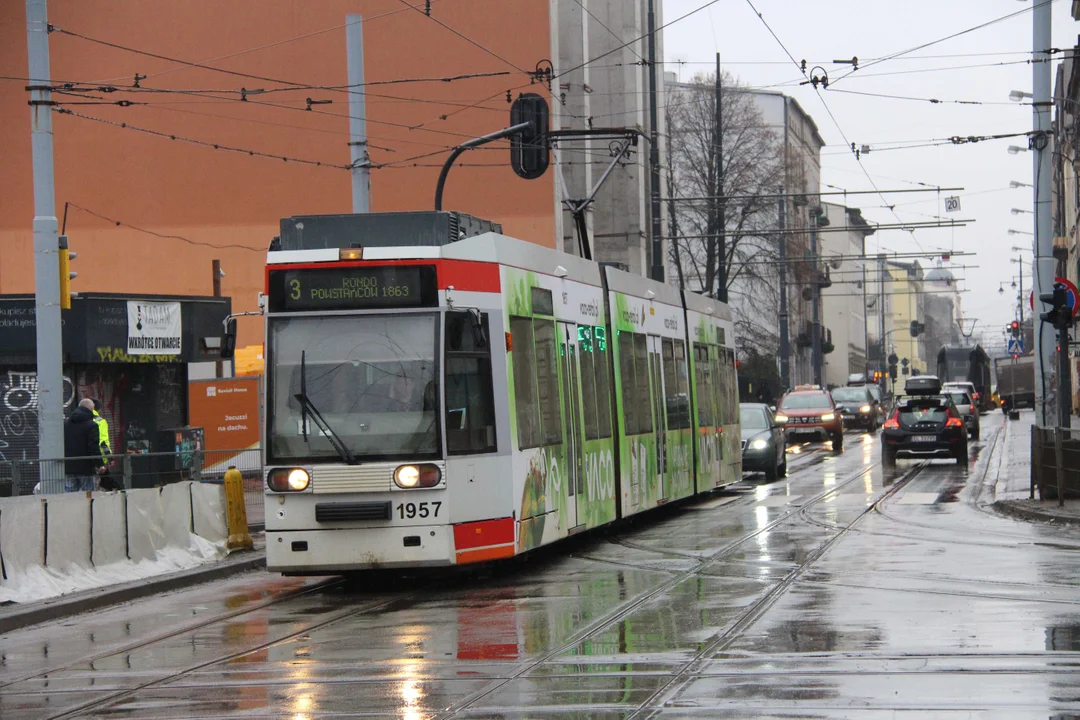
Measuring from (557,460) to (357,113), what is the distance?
8.06 metres

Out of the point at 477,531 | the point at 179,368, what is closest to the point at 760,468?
the point at 179,368

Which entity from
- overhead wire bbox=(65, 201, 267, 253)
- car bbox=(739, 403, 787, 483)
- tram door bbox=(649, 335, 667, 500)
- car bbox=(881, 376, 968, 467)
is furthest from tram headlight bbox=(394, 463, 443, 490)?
overhead wire bbox=(65, 201, 267, 253)

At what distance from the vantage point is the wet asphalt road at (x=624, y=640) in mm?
8156

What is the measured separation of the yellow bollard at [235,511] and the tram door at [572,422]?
4111 mm

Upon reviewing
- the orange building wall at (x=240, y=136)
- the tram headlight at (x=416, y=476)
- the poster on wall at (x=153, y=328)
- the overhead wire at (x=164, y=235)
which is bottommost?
the tram headlight at (x=416, y=476)

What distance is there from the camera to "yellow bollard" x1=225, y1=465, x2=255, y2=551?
1802 cm

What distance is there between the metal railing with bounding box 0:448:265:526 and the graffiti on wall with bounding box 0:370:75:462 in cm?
620

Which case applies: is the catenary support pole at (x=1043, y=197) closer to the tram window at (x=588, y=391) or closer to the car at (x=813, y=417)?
the tram window at (x=588, y=391)

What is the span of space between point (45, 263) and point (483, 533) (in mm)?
6039

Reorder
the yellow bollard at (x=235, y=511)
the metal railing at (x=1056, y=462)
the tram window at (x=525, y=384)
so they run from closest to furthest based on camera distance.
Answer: the tram window at (x=525, y=384), the yellow bollard at (x=235, y=511), the metal railing at (x=1056, y=462)

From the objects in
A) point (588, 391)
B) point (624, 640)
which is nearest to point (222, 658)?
point (624, 640)

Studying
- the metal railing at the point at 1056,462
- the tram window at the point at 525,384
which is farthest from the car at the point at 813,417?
the tram window at the point at 525,384

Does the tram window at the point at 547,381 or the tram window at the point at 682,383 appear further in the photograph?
the tram window at the point at 682,383

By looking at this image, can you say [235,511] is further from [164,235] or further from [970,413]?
[970,413]
